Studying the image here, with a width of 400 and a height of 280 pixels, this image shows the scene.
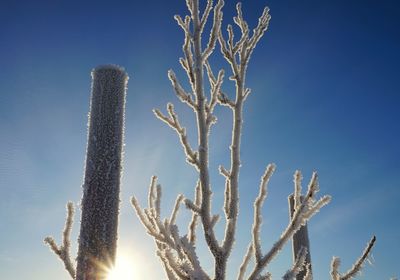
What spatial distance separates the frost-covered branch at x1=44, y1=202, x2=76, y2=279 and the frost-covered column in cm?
106

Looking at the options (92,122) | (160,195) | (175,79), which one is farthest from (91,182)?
(175,79)

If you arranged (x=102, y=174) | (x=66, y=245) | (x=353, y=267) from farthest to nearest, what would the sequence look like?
(x=102, y=174), (x=66, y=245), (x=353, y=267)

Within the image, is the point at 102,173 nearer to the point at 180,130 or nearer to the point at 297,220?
the point at 180,130

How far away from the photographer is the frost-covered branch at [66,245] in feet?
8.19

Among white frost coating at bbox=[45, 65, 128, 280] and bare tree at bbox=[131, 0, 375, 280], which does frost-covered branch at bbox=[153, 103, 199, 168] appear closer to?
bare tree at bbox=[131, 0, 375, 280]

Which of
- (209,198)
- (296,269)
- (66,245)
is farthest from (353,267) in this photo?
(66,245)

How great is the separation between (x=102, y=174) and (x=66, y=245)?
1381mm

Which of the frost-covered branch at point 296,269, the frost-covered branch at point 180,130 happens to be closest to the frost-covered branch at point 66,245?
the frost-covered branch at point 180,130

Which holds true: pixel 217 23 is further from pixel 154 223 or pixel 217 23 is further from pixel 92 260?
pixel 92 260

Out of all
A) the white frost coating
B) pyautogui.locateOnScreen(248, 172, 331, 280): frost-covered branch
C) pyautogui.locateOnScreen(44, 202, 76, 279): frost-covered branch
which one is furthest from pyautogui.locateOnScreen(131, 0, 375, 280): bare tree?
the white frost coating

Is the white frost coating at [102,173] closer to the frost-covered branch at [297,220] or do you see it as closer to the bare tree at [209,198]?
the bare tree at [209,198]

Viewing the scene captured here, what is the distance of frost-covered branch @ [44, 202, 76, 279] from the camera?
2.50m

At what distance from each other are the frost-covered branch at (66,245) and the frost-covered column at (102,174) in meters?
1.06

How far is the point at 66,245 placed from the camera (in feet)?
8.30
